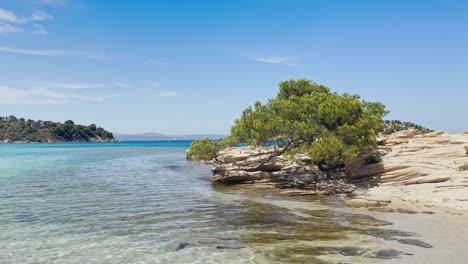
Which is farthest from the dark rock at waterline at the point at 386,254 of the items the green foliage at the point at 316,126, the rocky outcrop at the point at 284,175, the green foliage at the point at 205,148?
the green foliage at the point at 205,148

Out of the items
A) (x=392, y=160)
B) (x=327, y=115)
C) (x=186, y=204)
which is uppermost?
(x=327, y=115)

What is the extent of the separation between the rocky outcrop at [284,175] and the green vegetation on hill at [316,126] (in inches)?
70.0

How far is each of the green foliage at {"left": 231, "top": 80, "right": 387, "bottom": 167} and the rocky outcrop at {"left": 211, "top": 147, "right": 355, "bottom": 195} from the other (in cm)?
218

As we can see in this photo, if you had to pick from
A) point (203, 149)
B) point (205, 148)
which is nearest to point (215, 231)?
point (205, 148)

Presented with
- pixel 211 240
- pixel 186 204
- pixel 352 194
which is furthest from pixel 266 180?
pixel 211 240

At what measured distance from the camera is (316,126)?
3772 cm

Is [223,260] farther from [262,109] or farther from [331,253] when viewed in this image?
[262,109]

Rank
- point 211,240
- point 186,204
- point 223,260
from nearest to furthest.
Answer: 1. point 223,260
2. point 211,240
3. point 186,204

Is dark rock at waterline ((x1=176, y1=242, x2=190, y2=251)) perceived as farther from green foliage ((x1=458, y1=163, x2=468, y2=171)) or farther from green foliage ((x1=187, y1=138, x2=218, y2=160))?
green foliage ((x1=187, y1=138, x2=218, y2=160))

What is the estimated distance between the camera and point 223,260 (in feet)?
49.9

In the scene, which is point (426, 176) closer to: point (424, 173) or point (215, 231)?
point (424, 173)

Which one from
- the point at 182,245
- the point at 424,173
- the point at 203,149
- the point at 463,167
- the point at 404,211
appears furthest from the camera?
the point at 203,149

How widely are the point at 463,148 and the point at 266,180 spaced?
814 inches

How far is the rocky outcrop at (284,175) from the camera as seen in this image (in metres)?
36.2
